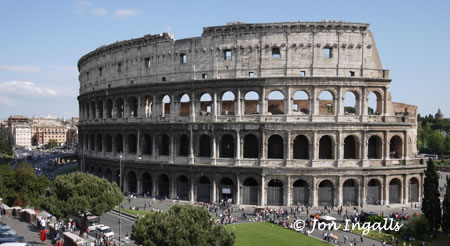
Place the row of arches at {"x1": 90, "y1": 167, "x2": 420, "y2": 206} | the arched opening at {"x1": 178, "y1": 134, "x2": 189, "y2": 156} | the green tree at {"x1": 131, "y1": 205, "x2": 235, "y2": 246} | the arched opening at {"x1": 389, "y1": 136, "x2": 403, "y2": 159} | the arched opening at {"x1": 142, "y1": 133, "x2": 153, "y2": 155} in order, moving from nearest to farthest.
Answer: the green tree at {"x1": 131, "y1": 205, "x2": 235, "y2": 246}, the row of arches at {"x1": 90, "y1": 167, "x2": 420, "y2": 206}, the arched opening at {"x1": 389, "y1": 136, "x2": 403, "y2": 159}, the arched opening at {"x1": 178, "y1": 134, "x2": 189, "y2": 156}, the arched opening at {"x1": 142, "y1": 133, "x2": 153, "y2": 155}

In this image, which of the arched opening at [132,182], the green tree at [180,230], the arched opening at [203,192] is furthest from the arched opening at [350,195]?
the arched opening at [132,182]

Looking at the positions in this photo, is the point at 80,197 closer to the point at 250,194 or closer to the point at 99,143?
the point at 250,194

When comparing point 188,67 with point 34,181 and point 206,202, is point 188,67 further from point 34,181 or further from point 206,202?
point 34,181

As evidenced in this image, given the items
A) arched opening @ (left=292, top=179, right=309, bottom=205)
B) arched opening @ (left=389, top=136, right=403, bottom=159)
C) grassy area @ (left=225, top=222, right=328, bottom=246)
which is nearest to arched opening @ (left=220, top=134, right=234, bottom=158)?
arched opening @ (left=292, top=179, right=309, bottom=205)

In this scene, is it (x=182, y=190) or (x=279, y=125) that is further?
(x=182, y=190)

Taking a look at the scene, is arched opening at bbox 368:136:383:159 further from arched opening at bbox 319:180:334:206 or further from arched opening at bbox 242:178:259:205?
arched opening at bbox 242:178:259:205

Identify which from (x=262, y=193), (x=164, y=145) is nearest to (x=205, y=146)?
(x=164, y=145)

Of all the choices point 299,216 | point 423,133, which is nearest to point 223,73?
point 299,216
